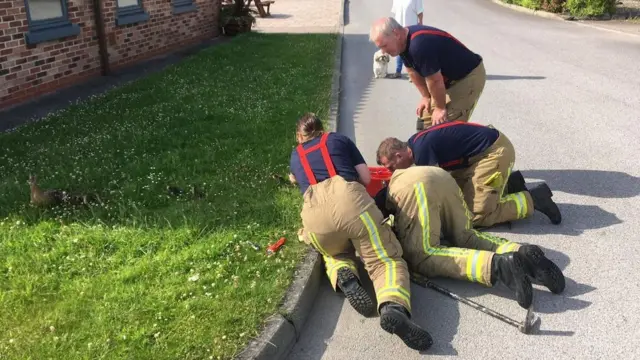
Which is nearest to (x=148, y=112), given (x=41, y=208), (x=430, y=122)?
(x=41, y=208)

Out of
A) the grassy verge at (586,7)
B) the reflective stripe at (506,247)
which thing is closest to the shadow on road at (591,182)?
the reflective stripe at (506,247)

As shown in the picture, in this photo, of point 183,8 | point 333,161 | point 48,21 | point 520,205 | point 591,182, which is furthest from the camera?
point 183,8

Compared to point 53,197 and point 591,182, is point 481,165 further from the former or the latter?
point 53,197

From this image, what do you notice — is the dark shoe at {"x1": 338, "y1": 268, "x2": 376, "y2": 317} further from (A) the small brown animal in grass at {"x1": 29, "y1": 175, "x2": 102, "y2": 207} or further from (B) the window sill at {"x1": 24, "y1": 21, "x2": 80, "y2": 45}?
(B) the window sill at {"x1": 24, "y1": 21, "x2": 80, "y2": 45}

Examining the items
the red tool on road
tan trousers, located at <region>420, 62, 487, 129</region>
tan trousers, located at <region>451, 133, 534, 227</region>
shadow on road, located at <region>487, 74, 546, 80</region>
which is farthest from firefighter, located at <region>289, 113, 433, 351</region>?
shadow on road, located at <region>487, 74, 546, 80</region>

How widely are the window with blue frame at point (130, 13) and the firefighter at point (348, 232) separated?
7.41 m

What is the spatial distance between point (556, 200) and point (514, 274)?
195 centimetres

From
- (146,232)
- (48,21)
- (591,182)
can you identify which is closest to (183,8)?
(48,21)

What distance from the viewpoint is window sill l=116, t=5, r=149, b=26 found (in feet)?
32.7

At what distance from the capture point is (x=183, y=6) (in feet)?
41.3

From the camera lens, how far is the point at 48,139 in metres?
6.27

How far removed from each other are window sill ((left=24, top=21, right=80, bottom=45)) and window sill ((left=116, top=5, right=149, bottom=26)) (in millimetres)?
1286

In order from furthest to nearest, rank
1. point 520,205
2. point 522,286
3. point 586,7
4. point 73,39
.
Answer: point 586,7, point 73,39, point 520,205, point 522,286

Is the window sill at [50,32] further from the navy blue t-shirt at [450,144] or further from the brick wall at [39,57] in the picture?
the navy blue t-shirt at [450,144]
